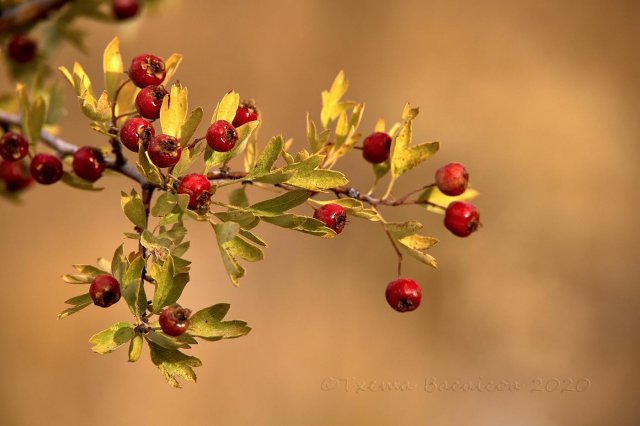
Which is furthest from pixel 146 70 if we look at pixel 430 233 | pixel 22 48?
pixel 430 233

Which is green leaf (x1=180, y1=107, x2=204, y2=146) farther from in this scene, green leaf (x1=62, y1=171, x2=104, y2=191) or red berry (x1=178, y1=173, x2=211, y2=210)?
green leaf (x1=62, y1=171, x2=104, y2=191)

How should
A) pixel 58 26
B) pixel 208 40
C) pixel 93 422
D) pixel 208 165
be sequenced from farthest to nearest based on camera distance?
pixel 208 40, pixel 93 422, pixel 58 26, pixel 208 165

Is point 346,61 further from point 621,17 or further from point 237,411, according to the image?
point 237,411

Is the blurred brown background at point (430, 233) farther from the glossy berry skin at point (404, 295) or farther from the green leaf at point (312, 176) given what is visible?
the green leaf at point (312, 176)

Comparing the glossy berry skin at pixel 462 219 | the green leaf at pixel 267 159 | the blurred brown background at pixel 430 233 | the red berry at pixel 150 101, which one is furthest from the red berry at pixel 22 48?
the blurred brown background at pixel 430 233

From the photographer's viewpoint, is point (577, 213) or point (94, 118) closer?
point (94, 118)

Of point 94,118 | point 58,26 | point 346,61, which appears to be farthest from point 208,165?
point 346,61

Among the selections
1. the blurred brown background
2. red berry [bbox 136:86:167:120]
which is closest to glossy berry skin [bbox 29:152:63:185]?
red berry [bbox 136:86:167:120]
